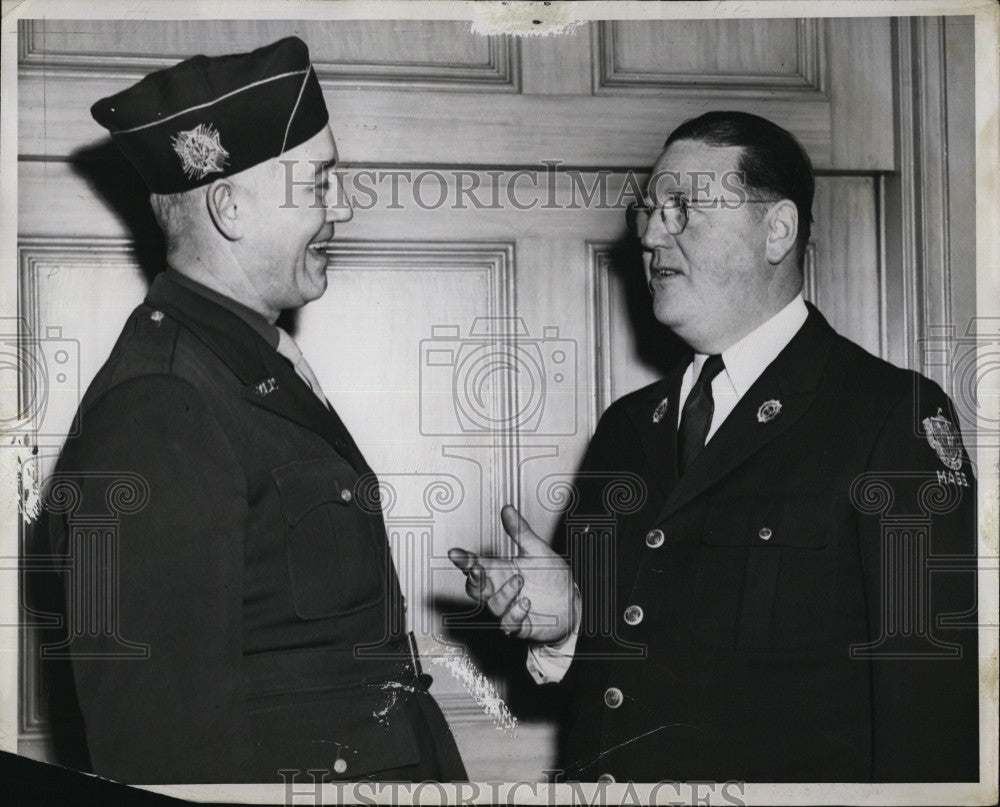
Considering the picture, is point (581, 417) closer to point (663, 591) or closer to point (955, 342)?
point (663, 591)

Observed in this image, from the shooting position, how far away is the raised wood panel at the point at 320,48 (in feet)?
4.37

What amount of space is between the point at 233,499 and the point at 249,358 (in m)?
0.16

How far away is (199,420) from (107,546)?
0.63ft

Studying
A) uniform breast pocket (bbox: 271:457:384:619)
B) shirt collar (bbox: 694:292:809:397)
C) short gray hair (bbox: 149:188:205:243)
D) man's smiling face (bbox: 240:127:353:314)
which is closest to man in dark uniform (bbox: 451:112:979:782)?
shirt collar (bbox: 694:292:809:397)

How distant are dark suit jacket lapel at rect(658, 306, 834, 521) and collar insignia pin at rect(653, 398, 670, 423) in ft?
0.23

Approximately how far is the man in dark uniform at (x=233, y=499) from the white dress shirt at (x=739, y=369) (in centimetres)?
15

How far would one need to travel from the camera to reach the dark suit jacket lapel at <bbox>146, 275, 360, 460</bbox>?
1.23m

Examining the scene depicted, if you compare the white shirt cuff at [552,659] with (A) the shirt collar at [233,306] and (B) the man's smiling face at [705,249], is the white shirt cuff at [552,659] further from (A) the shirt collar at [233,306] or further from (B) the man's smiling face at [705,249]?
(A) the shirt collar at [233,306]

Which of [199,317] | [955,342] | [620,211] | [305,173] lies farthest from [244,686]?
[955,342]

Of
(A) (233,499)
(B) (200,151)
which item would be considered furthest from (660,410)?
(B) (200,151)

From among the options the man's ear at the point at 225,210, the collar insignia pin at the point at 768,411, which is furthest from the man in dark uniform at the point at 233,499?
the collar insignia pin at the point at 768,411

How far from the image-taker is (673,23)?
4.44 ft

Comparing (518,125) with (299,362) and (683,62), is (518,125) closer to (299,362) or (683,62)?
(683,62)

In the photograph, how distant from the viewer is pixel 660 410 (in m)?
1.31
